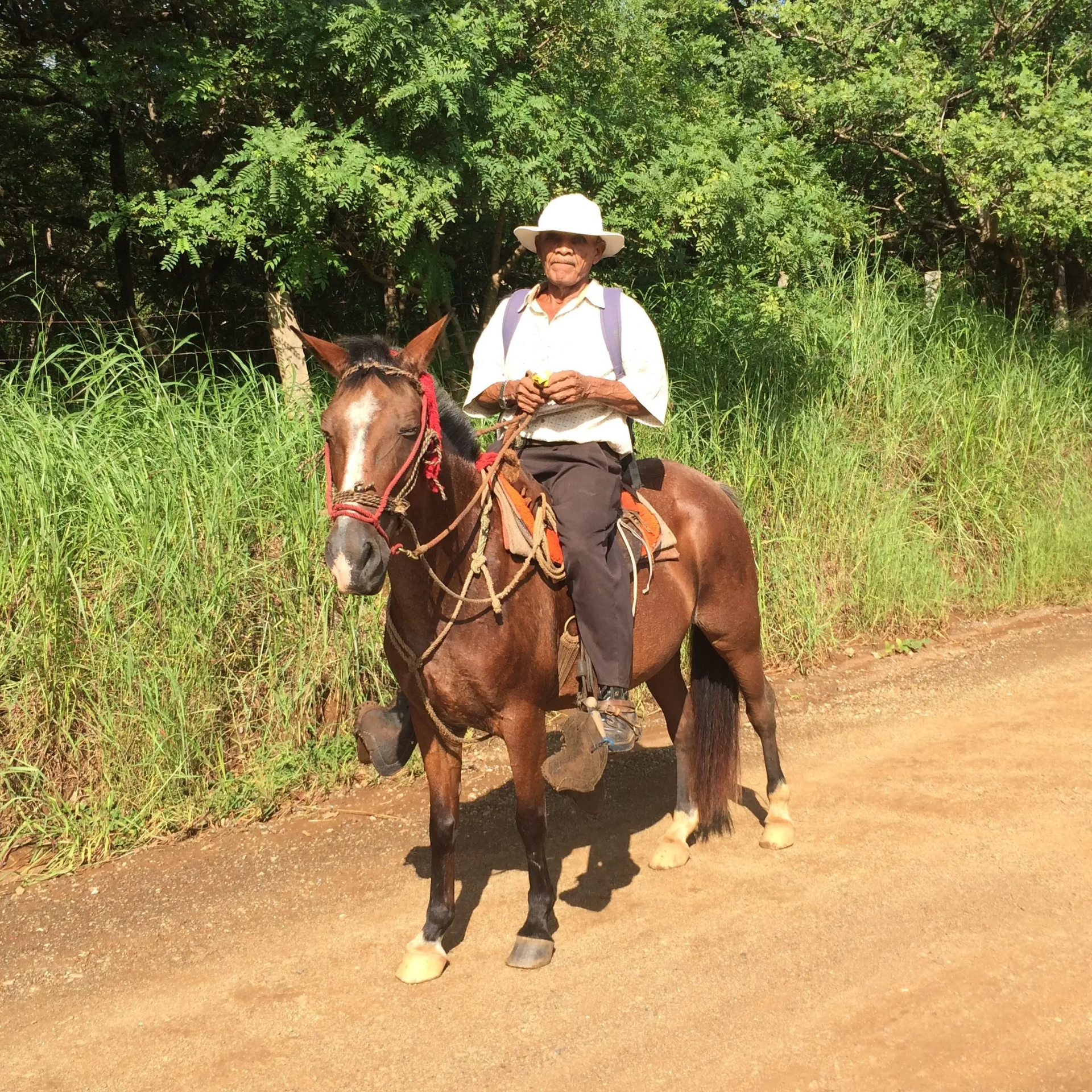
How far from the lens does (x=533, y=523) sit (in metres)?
4.04

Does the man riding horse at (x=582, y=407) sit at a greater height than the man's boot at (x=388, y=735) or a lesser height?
greater

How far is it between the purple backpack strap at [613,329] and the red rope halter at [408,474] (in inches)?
31.3

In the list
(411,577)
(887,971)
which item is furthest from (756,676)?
(411,577)

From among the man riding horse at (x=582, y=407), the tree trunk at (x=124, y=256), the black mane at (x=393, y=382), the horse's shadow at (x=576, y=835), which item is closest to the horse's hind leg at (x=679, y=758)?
the horse's shadow at (x=576, y=835)

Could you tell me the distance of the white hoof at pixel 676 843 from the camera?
4797 mm

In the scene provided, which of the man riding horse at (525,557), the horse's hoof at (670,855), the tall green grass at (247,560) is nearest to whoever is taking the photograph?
the man riding horse at (525,557)

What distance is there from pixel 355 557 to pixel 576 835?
8.57ft

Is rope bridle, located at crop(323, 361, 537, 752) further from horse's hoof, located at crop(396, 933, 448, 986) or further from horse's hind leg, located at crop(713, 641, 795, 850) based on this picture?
horse's hind leg, located at crop(713, 641, 795, 850)

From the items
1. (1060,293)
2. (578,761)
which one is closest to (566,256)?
(578,761)

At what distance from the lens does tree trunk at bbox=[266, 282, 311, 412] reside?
7066 mm

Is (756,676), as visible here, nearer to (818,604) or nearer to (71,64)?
(818,604)

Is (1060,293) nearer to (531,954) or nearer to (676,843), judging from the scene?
(676,843)

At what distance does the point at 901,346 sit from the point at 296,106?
5710mm

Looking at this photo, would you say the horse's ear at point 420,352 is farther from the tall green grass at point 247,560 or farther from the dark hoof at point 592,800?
the tall green grass at point 247,560
